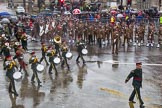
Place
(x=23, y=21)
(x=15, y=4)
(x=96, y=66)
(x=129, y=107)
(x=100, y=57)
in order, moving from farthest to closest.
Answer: (x=15, y=4)
(x=23, y=21)
(x=100, y=57)
(x=96, y=66)
(x=129, y=107)

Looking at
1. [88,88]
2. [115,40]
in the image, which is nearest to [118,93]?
[88,88]

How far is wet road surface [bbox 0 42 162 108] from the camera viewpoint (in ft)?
66.0

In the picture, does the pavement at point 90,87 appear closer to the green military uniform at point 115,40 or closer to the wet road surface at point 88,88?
the wet road surface at point 88,88

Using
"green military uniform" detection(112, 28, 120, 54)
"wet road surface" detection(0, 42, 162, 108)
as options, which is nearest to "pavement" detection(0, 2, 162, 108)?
"wet road surface" detection(0, 42, 162, 108)

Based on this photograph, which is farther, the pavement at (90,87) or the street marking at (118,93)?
the street marking at (118,93)

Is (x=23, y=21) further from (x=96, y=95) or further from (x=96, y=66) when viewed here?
(x=96, y=95)

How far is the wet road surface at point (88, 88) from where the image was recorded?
20.1 meters

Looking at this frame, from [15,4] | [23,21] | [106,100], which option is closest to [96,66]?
[106,100]

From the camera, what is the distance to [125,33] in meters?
36.0

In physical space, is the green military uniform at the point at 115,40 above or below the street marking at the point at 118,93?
above

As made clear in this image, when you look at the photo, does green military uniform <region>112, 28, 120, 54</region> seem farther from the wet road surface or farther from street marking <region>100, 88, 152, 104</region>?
street marking <region>100, 88, 152, 104</region>

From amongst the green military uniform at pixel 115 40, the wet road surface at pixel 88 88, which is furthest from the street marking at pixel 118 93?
the green military uniform at pixel 115 40

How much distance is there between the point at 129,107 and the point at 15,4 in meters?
49.2

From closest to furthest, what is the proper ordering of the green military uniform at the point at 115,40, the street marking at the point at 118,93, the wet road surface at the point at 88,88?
the wet road surface at the point at 88,88
the street marking at the point at 118,93
the green military uniform at the point at 115,40
